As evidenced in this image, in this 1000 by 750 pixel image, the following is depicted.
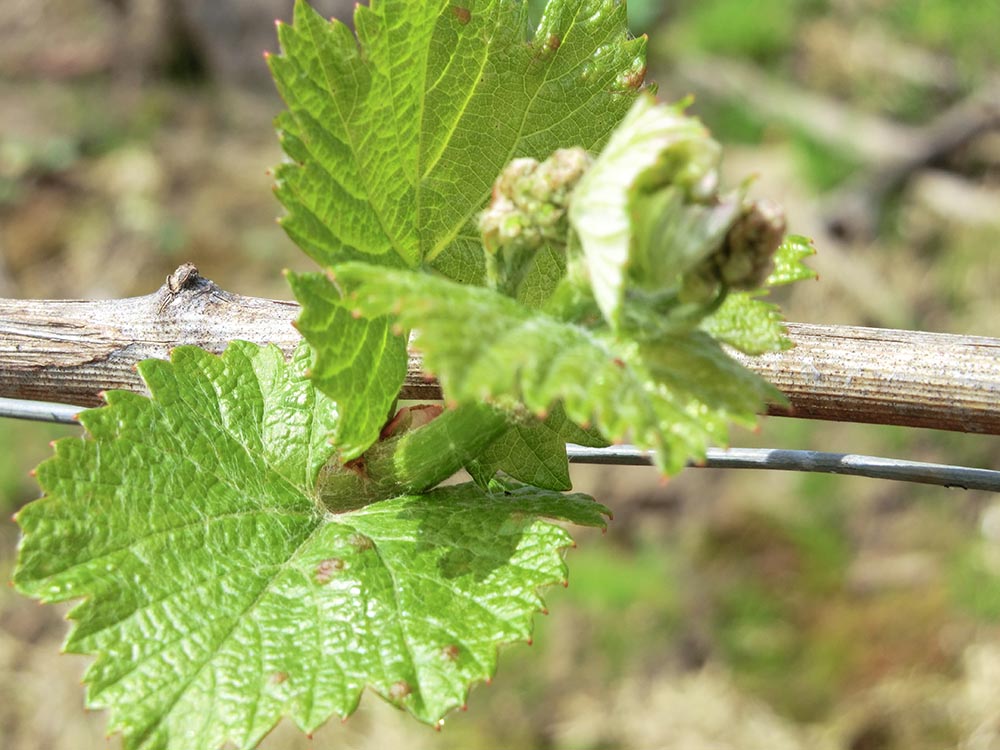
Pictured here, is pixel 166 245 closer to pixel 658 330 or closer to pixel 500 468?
pixel 500 468

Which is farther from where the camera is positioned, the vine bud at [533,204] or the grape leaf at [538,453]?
the grape leaf at [538,453]

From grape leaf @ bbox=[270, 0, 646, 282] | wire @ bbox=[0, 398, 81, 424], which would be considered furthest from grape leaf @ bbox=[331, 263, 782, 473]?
wire @ bbox=[0, 398, 81, 424]

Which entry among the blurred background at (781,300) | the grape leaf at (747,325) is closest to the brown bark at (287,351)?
the grape leaf at (747,325)

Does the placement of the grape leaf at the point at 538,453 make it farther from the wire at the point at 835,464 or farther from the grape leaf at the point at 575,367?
the grape leaf at the point at 575,367

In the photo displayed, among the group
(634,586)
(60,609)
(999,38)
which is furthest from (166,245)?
(999,38)

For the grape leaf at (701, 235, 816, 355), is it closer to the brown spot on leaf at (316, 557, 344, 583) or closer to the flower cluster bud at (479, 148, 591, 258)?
the flower cluster bud at (479, 148, 591, 258)

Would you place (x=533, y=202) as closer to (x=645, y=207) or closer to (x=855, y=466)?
(x=645, y=207)
